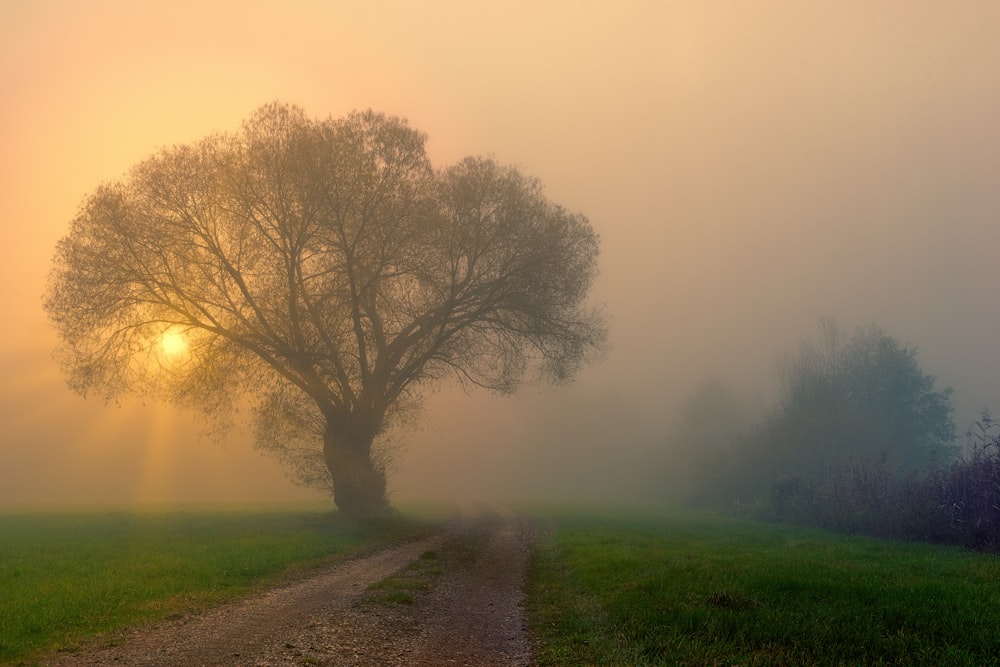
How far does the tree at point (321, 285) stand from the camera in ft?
95.6

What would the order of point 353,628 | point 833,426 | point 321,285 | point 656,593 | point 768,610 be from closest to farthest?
point 768,610, point 353,628, point 656,593, point 321,285, point 833,426

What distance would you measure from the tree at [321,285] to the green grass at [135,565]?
640 centimetres

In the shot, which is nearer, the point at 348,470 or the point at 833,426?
the point at 348,470

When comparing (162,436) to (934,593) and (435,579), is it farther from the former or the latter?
(934,593)

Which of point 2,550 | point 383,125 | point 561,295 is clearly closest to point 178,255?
point 383,125

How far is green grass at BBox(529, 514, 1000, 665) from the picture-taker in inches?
336

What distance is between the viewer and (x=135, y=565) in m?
16.9

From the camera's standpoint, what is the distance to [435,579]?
53.0 feet

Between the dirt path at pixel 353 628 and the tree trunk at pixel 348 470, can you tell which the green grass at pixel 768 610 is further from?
the tree trunk at pixel 348 470

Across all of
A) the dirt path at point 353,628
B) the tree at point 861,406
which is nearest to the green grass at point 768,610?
the dirt path at point 353,628

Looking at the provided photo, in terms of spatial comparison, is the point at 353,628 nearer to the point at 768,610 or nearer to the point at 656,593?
the point at 656,593

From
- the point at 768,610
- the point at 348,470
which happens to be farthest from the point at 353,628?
the point at 348,470

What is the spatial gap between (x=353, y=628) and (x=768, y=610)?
23.5ft

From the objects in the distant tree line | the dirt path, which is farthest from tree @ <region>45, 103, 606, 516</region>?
the distant tree line
